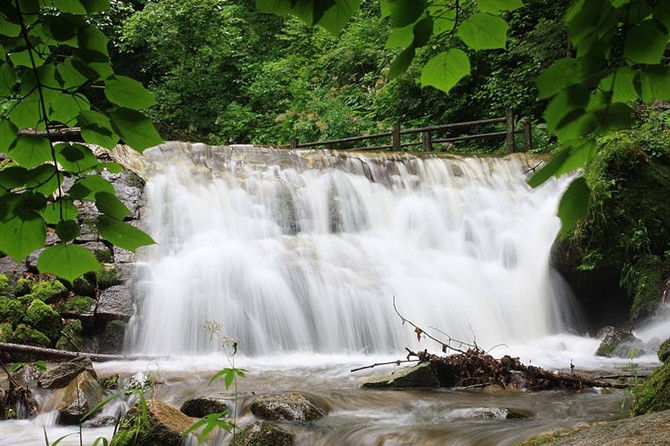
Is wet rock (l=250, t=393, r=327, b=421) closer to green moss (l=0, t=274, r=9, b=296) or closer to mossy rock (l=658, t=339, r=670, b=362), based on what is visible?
mossy rock (l=658, t=339, r=670, b=362)

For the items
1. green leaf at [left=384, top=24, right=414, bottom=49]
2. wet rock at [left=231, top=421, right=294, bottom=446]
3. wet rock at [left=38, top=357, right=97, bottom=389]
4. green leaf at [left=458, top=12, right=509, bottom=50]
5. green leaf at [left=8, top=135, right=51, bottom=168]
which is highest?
green leaf at [left=384, top=24, right=414, bottom=49]

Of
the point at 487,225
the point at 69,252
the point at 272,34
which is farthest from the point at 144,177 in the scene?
the point at 272,34

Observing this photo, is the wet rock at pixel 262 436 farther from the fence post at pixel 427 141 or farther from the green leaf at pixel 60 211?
the fence post at pixel 427 141

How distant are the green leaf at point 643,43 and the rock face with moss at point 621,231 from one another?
7.08 metres

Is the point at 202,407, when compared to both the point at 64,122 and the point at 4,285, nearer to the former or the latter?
the point at 64,122

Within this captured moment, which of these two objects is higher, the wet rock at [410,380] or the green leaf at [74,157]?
the green leaf at [74,157]

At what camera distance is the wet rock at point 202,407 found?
13.6ft

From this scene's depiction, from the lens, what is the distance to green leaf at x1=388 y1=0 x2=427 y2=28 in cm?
117

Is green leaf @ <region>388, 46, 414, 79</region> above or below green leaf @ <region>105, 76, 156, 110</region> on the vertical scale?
above

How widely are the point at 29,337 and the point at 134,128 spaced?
6.32m

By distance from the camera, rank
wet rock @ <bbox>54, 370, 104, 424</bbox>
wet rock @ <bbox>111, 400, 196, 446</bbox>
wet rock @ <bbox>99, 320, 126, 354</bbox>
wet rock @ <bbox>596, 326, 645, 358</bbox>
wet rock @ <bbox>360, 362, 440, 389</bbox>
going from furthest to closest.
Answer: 1. wet rock @ <bbox>99, 320, 126, 354</bbox>
2. wet rock @ <bbox>596, 326, 645, 358</bbox>
3. wet rock @ <bbox>360, 362, 440, 389</bbox>
4. wet rock @ <bbox>54, 370, 104, 424</bbox>
5. wet rock @ <bbox>111, 400, 196, 446</bbox>

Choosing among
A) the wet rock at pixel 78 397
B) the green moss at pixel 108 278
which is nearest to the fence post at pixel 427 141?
the green moss at pixel 108 278

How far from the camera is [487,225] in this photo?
10.2 metres

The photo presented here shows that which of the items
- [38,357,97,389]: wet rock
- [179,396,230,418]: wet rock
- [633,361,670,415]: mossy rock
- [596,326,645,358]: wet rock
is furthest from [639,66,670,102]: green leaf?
[596,326,645,358]: wet rock
